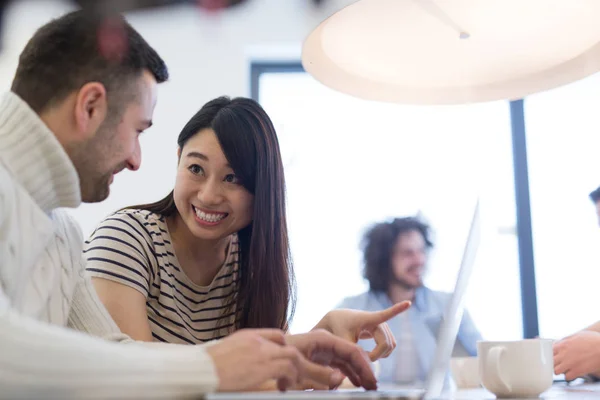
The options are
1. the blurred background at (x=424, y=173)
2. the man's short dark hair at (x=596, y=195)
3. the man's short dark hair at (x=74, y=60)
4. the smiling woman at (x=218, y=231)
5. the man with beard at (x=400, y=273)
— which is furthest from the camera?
the blurred background at (x=424, y=173)

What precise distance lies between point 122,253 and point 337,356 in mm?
474

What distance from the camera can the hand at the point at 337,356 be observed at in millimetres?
912

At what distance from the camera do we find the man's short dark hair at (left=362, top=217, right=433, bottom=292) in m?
2.74

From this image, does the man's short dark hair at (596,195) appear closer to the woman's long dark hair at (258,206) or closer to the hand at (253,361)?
the woman's long dark hair at (258,206)

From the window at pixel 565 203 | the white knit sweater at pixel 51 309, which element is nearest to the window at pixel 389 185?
the window at pixel 565 203

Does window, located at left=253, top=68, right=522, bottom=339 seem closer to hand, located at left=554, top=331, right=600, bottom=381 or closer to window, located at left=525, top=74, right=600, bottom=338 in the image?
window, located at left=525, top=74, right=600, bottom=338

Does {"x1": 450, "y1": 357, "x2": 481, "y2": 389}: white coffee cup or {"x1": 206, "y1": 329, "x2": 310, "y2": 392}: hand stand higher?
{"x1": 206, "y1": 329, "x2": 310, "y2": 392}: hand

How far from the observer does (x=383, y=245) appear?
2.85 meters

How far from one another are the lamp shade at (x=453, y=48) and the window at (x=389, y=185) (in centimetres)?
194

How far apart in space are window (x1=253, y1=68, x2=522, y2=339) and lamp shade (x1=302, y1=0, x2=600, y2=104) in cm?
194

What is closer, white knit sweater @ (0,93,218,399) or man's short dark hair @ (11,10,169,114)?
white knit sweater @ (0,93,218,399)

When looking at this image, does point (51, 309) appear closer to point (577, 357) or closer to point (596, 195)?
point (577, 357)

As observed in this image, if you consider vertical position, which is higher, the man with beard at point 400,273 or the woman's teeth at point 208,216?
the woman's teeth at point 208,216

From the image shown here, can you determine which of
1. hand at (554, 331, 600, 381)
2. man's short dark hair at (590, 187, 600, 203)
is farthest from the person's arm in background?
man's short dark hair at (590, 187, 600, 203)
